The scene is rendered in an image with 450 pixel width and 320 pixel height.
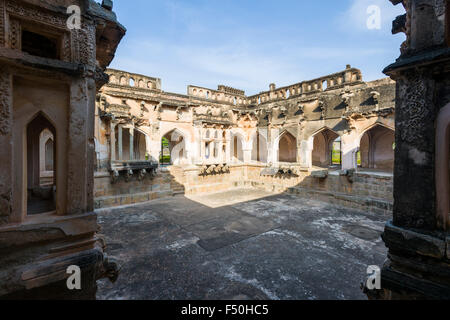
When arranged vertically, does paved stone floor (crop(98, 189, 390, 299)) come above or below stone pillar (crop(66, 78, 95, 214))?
below

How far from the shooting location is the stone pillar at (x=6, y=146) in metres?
1.92

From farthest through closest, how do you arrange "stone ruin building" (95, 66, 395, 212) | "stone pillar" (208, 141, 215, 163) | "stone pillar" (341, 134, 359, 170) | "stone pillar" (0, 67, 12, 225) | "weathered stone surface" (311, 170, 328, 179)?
1. "stone pillar" (208, 141, 215, 163)
2. "weathered stone surface" (311, 170, 328, 179)
3. "stone pillar" (341, 134, 359, 170)
4. "stone ruin building" (95, 66, 395, 212)
5. "stone pillar" (0, 67, 12, 225)

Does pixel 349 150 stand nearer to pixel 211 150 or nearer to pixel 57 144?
pixel 211 150

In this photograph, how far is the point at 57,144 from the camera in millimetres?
2258

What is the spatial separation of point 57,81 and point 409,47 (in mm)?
3724

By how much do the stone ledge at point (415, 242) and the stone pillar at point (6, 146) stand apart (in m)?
3.89

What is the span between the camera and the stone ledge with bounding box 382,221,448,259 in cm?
192

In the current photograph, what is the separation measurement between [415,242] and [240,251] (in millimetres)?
3506

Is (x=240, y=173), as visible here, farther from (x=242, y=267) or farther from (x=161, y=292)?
(x=161, y=292)

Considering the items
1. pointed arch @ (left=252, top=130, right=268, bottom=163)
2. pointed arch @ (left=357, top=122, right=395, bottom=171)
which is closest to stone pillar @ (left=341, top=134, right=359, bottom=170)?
pointed arch @ (left=357, top=122, right=395, bottom=171)

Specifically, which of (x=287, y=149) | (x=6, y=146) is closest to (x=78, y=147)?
(x=6, y=146)

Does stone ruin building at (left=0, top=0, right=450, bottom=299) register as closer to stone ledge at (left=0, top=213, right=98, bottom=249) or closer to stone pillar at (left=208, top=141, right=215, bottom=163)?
stone ledge at (left=0, top=213, right=98, bottom=249)

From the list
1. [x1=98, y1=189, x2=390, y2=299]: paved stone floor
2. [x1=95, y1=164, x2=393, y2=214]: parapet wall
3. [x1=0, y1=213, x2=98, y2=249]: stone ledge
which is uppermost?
[x1=0, y1=213, x2=98, y2=249]: stone ledge

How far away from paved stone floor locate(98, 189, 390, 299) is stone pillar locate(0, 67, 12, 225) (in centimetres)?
226
